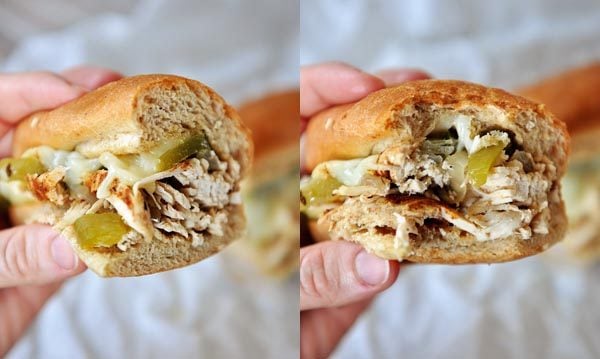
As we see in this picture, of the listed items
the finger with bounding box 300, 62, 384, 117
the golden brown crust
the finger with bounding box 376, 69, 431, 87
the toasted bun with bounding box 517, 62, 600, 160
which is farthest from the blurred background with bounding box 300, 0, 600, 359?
the finger with bounding box 300, 62, 384, 117

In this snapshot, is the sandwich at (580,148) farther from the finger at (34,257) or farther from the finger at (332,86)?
the finger at (34,257)

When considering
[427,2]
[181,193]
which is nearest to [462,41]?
[427,2]

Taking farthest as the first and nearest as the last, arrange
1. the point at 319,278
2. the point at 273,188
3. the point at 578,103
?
the point at 273,188 → the point at 578,103 → the point at 319,278

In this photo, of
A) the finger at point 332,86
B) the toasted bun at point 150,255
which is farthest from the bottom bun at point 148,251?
the finger at point 332,86

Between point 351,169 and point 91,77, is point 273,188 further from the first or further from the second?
point 351,169

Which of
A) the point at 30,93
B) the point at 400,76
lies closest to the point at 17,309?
the point at 30,93

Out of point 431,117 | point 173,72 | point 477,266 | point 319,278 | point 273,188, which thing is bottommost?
point 319,278

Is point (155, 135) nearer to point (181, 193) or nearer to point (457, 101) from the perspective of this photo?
point (181, 193)

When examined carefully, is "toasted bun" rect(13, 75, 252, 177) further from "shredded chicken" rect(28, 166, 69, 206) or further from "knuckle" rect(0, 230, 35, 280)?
"knuckle" rect(0, 230, 35, 280)
